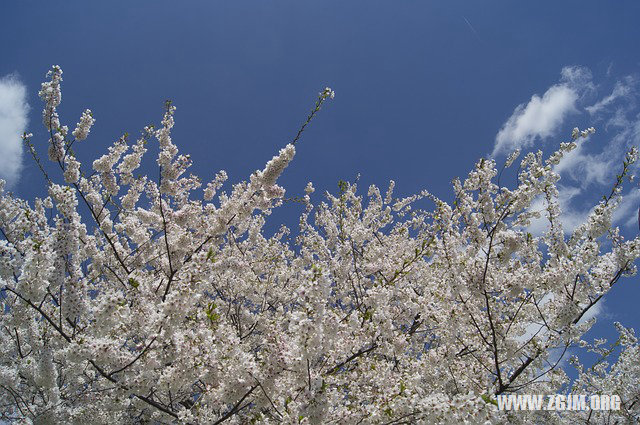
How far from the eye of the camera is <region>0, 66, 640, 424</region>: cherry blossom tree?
14.2 ft

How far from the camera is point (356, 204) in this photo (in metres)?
11.8

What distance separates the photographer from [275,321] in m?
5.41

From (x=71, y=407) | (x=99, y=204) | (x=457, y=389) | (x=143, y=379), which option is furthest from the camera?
(x=99, y=204)

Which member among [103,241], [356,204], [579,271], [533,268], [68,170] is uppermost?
[356,204]

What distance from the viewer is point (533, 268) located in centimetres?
591

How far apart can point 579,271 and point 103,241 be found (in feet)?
26.8

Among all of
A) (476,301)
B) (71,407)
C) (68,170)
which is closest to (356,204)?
(476,301)

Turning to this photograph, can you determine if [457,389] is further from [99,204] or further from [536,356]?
[99,204]

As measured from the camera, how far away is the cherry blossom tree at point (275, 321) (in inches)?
171

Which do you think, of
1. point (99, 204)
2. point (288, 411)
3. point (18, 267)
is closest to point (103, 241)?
point (99, 204)

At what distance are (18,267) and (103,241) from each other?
327 cm

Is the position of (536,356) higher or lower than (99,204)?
lower

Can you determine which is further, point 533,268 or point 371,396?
point 533,268

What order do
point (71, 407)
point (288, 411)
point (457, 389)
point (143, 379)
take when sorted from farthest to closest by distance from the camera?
point (457, 389) → point (71, 407) → point (143, 379) → point (288, 411)
